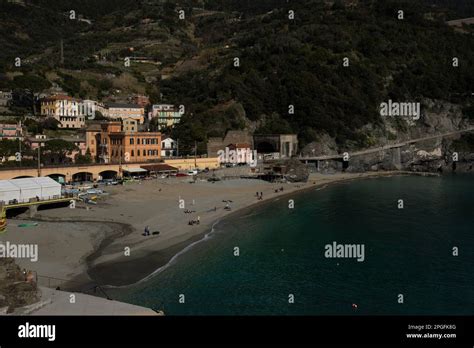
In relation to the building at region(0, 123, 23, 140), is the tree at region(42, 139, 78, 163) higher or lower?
lower

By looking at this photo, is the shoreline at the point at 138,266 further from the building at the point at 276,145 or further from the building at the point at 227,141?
the building at the point at 276,145

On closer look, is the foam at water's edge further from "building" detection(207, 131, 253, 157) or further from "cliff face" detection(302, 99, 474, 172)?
"cliff face" detection(302, 99, 474, 172)

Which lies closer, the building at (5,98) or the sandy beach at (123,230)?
the sandy beach at (123,230)

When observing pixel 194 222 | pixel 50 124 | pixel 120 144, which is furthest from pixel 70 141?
pixel 194 222

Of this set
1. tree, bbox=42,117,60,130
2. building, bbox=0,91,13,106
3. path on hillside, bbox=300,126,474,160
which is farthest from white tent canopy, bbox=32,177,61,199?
path on hillside, bbox=300,126,474,160

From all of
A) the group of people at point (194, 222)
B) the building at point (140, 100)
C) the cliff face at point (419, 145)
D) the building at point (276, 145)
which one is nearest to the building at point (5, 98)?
the building at point (140, 100)

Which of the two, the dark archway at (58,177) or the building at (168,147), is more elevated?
the building at (168,147)

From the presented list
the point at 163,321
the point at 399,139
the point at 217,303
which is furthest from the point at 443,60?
the point at 163,321
